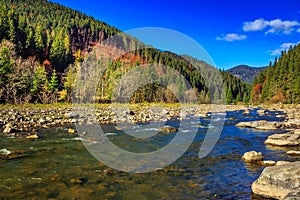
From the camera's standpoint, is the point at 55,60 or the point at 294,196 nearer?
the point at 294,196

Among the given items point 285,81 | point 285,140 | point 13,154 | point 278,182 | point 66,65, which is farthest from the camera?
point 66,65

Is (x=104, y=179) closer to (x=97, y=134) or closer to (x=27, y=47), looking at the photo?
(x=97, y=134)

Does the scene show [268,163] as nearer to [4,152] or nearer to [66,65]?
[4,152]

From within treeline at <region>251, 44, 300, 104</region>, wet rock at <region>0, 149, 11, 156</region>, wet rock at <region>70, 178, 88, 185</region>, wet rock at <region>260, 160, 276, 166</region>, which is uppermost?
treeline at <region>251, 44, 300, 104</region>

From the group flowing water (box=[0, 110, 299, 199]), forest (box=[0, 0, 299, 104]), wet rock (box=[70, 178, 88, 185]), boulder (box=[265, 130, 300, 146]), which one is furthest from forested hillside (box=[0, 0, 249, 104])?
boulder (box=[265, 130, 300, 146])

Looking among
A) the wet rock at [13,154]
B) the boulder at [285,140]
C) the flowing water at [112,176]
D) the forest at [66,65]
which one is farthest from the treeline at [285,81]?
the wet rock at [13,154]

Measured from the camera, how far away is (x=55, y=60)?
73000mm

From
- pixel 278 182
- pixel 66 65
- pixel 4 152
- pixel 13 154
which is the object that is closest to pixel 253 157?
pixel 278 182

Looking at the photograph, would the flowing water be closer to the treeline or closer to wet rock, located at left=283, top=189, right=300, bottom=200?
wet rock, located at left=283, top=189, right=300, bottom=200

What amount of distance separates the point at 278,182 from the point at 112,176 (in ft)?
17.4

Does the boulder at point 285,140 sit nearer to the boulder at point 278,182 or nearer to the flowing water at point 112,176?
the flowing water at point 112,176

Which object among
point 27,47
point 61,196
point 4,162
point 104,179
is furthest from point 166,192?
point 27,47

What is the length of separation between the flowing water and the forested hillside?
30320mm

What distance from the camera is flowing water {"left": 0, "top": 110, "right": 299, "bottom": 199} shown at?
320 inches
